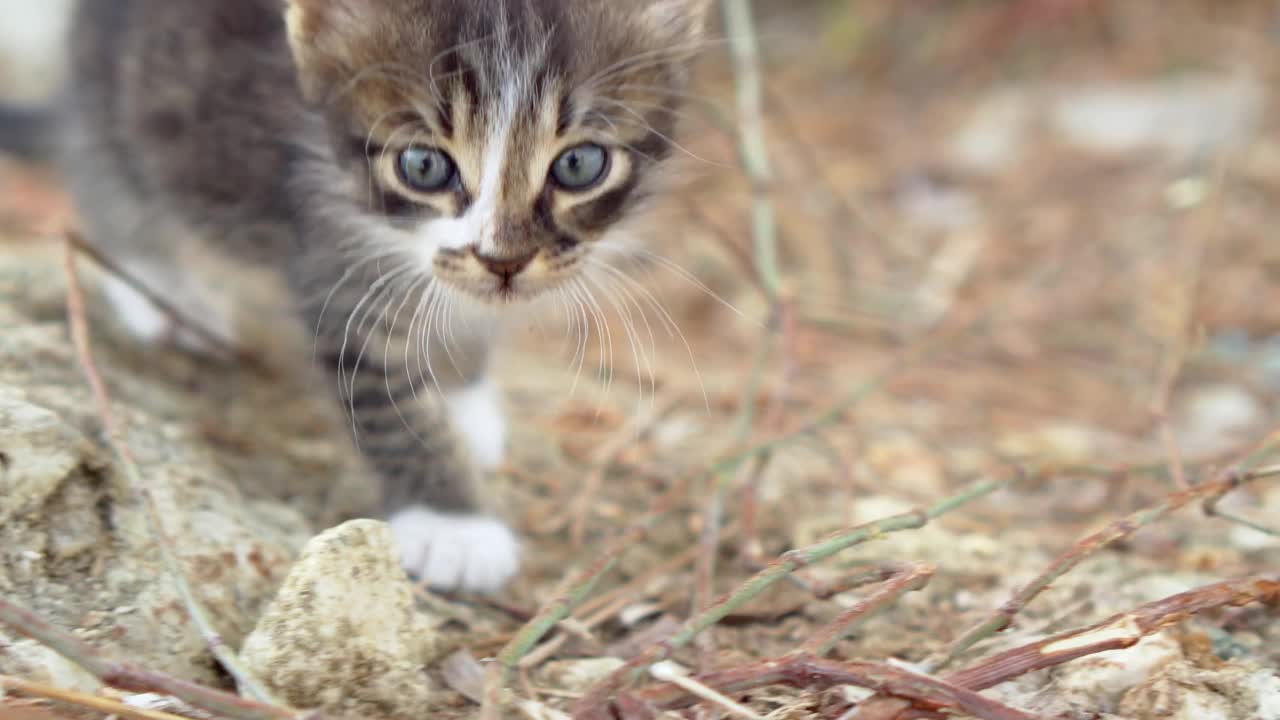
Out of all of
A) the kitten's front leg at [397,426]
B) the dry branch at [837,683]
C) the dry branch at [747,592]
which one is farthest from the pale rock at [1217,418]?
the kitten's front leg at [397,426]

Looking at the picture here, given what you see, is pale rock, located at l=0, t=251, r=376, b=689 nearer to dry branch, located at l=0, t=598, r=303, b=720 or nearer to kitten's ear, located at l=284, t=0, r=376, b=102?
dry branch, located at l=0, t=598, r=303, b=720

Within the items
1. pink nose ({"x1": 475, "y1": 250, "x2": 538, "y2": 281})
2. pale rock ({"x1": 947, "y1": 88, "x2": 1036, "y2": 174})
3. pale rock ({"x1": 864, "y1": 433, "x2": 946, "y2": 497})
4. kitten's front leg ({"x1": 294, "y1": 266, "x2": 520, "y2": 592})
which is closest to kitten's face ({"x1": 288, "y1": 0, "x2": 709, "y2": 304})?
pink nose ({"x1": 475, "y1": 250, "x2": 538, "y2": 281})

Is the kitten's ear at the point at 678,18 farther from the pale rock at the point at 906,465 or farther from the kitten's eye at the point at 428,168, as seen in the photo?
the pale rock at the point at 906,465

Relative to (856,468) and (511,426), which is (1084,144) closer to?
(856,468)

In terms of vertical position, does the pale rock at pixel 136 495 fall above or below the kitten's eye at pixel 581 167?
below

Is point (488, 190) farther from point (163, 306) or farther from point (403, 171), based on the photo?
point (163, 306)

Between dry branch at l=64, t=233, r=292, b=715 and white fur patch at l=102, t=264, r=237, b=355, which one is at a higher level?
white fur patch at l=102, t=264, r=237, b=355

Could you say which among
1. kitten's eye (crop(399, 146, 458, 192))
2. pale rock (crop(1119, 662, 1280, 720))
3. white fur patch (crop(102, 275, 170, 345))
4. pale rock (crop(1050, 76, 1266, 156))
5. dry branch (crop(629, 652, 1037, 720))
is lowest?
dry branch (crop(629, 652, 1037, 720))
